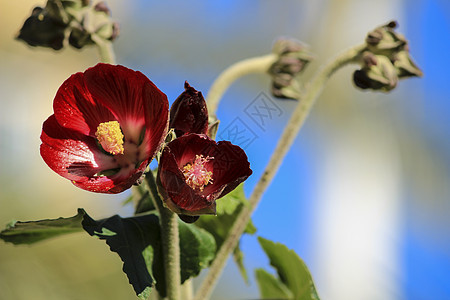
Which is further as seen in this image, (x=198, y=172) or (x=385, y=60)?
(x=385, y=60)

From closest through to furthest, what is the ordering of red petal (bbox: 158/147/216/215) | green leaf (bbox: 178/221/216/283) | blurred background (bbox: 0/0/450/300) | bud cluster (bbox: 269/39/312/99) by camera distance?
red petal (bbox: 158/147/216/215)
green leaf (bbox: 178/221/216/283)
bud cluster (bbox: 269/39/312/99)
blurred background (bbox: 0/0/450/300)

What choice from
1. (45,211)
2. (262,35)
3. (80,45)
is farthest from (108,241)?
(262,35)

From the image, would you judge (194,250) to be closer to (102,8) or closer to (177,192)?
→ (177,192)

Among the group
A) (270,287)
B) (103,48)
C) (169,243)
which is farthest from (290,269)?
(103,48)

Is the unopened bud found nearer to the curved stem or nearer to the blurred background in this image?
the curved stem

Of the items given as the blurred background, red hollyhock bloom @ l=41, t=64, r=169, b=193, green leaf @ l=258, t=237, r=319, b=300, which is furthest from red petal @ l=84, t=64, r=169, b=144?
the blurred background
